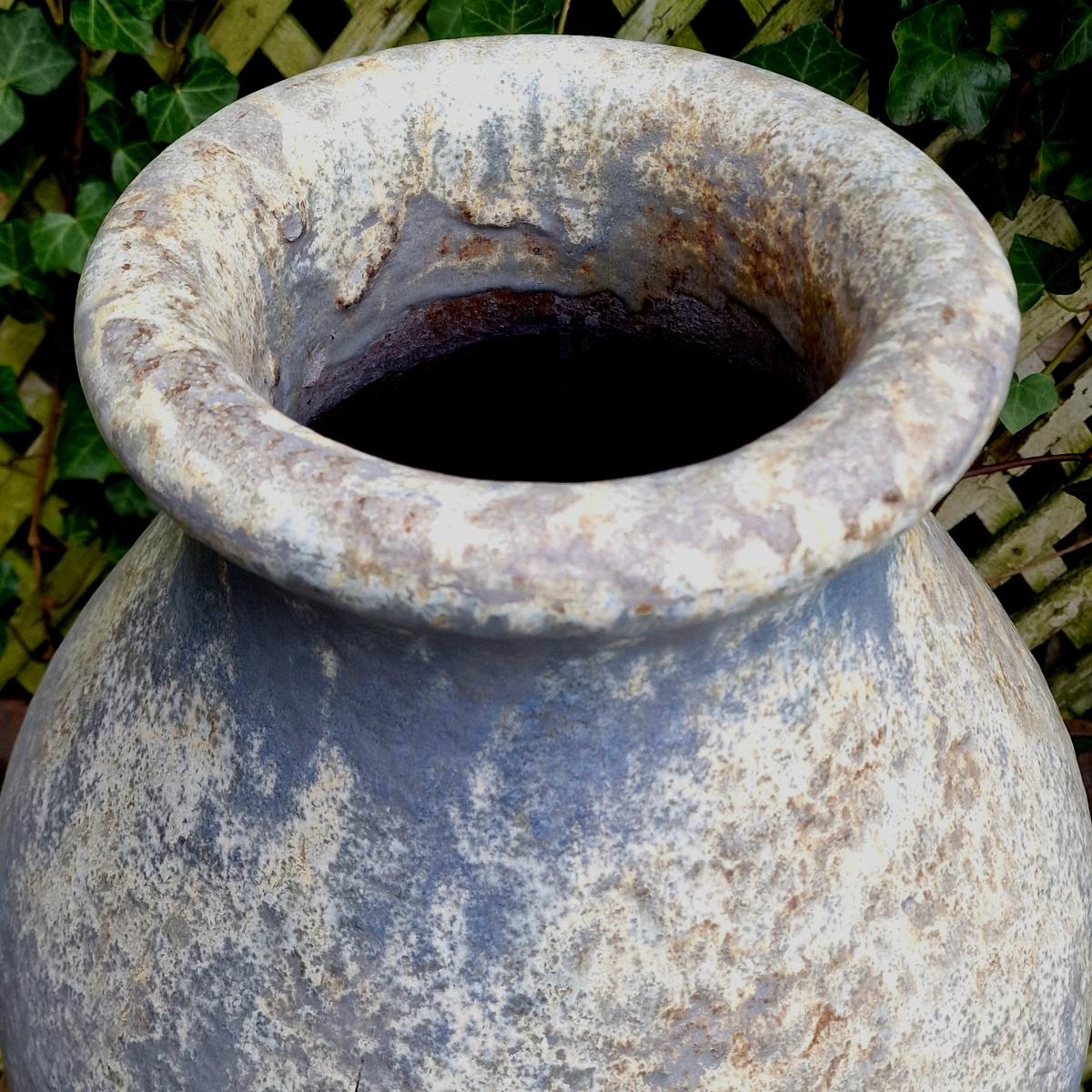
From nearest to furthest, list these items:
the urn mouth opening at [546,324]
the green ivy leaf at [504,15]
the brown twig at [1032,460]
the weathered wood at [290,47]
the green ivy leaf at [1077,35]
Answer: the urn mouth opening at [546,324], the green ivy leaf at [1077,35], the green ivy leaf at [504,15], the weathered wood at [290,47], the brown twig at [1032,460]

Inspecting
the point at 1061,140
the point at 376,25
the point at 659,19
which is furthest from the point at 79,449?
the point at 1061,140

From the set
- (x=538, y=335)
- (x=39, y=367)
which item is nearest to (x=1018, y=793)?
(x=538, y=335)

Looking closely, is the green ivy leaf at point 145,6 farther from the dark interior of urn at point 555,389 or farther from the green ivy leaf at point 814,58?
the dark interior of urn at point 555,389

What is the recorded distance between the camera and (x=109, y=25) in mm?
1812

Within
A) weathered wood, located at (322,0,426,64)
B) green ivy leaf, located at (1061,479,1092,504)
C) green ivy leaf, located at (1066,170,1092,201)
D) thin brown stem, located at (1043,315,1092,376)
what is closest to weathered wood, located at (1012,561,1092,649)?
green ivy leaf, located at (1061,479,1092,504)

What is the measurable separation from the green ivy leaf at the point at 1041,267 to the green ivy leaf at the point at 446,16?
2.52ft

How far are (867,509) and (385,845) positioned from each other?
0.33m

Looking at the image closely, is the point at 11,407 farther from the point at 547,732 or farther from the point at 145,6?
the point at 547,732

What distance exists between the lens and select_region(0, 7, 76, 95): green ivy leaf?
1900mm

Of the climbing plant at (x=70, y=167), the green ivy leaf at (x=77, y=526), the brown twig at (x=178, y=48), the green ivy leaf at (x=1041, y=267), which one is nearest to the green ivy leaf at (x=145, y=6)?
the climbing plant at (x=70, y=167)

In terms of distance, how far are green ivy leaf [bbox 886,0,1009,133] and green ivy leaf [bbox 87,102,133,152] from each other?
1.03 m

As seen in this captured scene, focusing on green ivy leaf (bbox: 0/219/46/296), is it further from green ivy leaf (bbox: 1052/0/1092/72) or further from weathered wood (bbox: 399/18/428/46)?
green ivy leaf (bbox: 1052/0/1092/72)

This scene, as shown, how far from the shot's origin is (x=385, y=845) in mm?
823

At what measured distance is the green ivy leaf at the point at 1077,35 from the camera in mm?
1646
